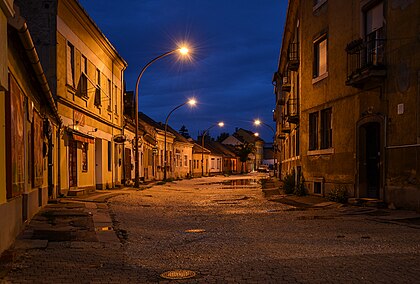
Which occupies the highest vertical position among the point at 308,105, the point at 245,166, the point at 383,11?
the point at 383,11

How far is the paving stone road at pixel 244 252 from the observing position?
6.24m

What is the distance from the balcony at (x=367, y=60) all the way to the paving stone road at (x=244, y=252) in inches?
160

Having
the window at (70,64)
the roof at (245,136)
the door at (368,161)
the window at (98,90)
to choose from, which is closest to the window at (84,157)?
the window at (98,90)

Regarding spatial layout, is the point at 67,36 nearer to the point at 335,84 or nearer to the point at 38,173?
the point at 38,173

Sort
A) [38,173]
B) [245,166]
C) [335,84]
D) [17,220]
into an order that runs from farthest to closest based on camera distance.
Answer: [245,166], [335,84], [38,173], [17,220]

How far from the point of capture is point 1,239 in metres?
6.79

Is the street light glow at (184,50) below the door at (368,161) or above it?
above

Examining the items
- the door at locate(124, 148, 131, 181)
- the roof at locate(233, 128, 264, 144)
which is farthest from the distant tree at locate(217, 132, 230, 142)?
the door at locate(124, 148, 131, 181)

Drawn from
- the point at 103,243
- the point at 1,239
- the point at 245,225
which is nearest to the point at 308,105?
the point at 245,225

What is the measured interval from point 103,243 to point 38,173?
4719mm

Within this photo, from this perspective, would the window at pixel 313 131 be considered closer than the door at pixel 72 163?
No

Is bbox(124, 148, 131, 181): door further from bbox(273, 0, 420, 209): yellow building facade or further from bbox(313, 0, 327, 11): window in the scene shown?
bbox(313, 0, 327, 11): window

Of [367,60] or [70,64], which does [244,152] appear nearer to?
[70,64]

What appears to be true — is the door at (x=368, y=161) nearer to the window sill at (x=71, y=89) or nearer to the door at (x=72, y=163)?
the window sill at (x=71, y=89)
